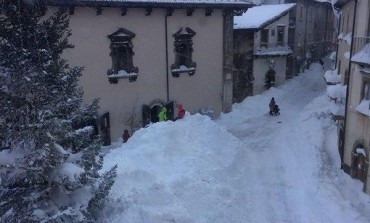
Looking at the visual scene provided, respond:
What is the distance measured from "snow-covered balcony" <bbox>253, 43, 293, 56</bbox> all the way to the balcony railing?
14.7 meters

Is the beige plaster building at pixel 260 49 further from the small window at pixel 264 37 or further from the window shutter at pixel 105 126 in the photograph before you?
the window shutter at pixel 105 126

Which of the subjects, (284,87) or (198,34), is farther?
(284,87)

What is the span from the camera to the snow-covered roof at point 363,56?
48.8ft

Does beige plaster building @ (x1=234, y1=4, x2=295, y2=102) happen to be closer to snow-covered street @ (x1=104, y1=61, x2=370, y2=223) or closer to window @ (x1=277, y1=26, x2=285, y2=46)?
window @ (x1=277, y1=26, x2=285, y2=46)

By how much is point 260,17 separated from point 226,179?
22.3 meters

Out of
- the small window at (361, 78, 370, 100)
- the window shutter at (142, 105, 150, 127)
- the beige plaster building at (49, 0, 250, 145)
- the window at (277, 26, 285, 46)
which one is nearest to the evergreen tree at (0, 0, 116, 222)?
the beige plaster building at (49, 0, 250, 145)

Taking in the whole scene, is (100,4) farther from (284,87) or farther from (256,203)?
(284,87)

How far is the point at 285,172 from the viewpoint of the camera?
52.9 feet

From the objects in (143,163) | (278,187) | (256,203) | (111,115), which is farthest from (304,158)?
(111,115)

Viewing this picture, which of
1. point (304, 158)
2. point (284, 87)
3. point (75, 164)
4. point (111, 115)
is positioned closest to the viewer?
point (75, 164)

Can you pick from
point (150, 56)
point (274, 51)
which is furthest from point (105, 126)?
point (274, 51)

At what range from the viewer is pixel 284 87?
112ft

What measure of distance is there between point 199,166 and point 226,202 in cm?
164

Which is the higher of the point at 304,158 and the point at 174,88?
the point at 174,88
